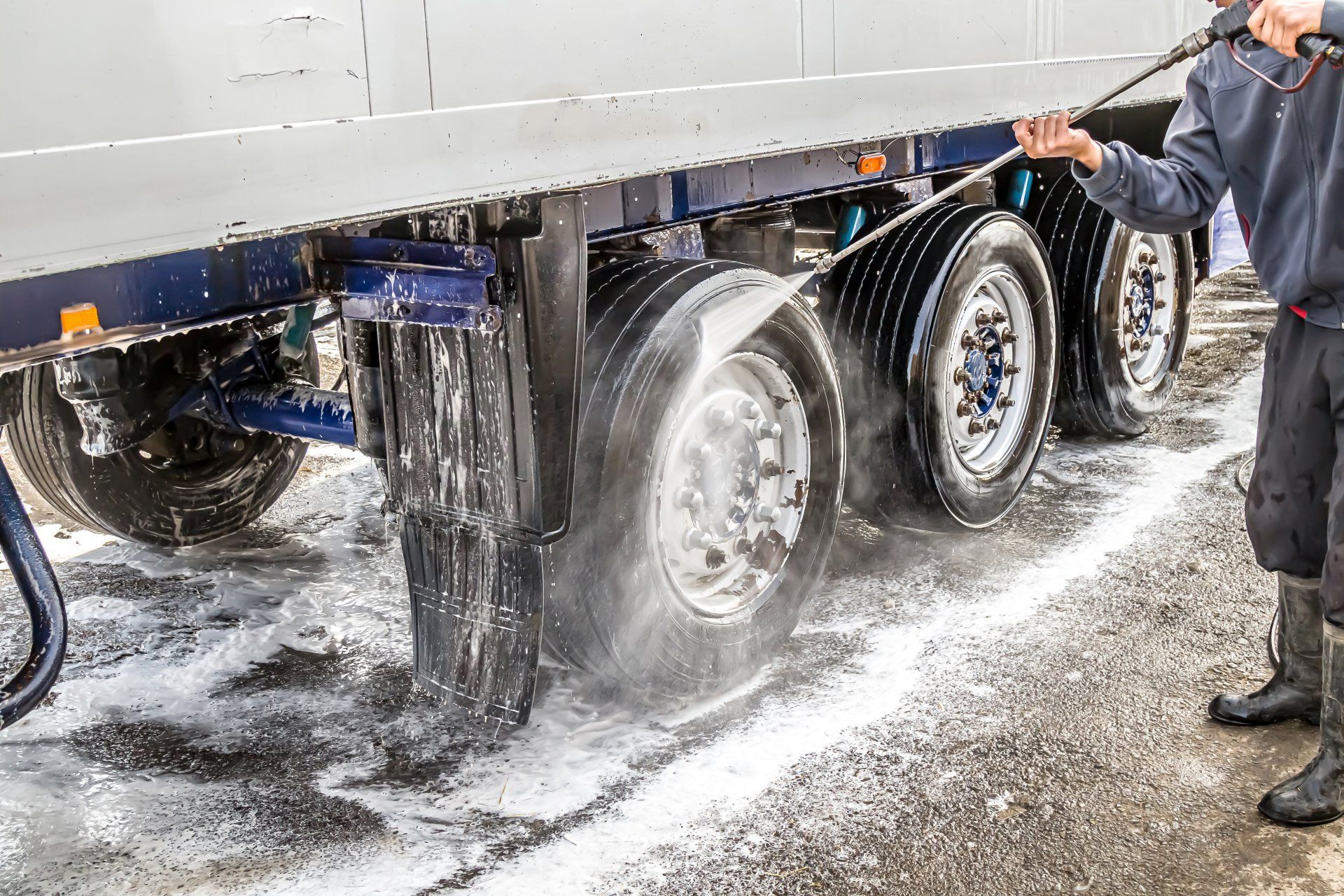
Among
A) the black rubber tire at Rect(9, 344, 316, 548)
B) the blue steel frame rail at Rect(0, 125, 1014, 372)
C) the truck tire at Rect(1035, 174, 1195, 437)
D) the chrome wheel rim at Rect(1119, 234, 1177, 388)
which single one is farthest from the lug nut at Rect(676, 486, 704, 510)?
the chrome wheel rim at Rect(1119, 234, 1177, 388)

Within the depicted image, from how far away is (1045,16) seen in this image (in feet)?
12.5

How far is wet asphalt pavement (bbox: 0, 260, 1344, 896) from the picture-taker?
8.59 feet

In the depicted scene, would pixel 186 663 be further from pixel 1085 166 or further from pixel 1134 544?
pixel 1134 544

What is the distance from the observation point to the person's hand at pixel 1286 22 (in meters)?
2.29

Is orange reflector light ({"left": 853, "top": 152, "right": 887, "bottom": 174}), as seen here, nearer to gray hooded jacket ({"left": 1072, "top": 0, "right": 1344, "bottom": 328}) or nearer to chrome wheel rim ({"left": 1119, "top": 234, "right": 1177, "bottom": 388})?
gray hooded jacket ({"left": 1072, "top": 0, "right": 1344, "bottom": 328})

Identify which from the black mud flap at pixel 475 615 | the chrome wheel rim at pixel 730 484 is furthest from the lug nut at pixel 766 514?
the black mud flap at pixel 475 615

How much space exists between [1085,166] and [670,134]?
3.05 feet

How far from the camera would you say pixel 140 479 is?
409 centimetres

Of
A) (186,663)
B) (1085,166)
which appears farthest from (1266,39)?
(186,663)

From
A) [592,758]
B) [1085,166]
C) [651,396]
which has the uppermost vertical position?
[1085,166]

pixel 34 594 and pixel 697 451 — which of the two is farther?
pixel 697 451

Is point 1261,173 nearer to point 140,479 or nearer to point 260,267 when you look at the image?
point 260,267

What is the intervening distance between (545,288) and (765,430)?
3.29 ft

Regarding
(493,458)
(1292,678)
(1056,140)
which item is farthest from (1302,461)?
(493,458)
